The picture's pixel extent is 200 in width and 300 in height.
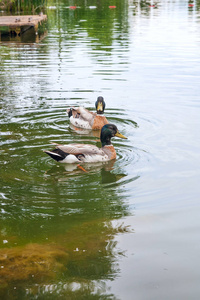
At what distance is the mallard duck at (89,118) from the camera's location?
12.7 metres

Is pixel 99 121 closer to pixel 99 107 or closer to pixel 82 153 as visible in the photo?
pixel 99 107

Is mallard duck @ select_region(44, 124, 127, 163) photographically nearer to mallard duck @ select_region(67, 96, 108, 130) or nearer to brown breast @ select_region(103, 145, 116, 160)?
brown breast @ select_region(103, 145, 116, 160)

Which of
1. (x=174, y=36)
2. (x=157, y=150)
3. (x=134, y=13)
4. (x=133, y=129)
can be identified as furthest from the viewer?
(x=134, y=13)

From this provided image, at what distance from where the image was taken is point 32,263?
6473 millimetres

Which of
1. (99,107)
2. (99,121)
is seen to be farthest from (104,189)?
(99,107)

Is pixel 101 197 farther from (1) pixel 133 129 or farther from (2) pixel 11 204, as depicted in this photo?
(1) pixel 133 129

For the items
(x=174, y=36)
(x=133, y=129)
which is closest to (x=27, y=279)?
(x=133, y=129)

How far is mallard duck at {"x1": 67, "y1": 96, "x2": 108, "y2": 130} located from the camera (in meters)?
12.7

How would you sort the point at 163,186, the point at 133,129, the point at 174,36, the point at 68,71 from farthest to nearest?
the point at 174,36 → the point at 68,71 → the point at 133,129 → the point at 163,186

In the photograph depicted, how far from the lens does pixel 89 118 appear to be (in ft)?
42.3

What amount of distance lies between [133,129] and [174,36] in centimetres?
1733

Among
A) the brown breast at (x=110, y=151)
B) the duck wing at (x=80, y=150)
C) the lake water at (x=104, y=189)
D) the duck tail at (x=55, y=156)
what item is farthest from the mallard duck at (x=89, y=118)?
the duck tail at (x=55, y=156)

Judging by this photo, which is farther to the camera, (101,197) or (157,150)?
(157,150)

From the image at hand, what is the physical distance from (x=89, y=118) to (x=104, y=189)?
4402mm
